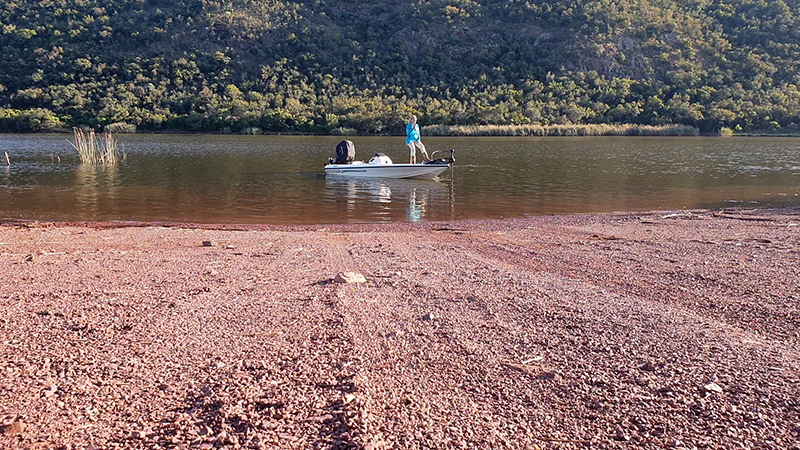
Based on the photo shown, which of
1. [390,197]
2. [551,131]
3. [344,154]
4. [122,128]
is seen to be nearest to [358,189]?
[390,197]

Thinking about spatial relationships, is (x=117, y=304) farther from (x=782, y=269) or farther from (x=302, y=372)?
(x=782, y=269)

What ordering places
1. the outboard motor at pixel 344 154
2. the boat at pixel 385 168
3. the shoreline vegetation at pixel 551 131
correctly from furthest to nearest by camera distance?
the shoreline vegetation at pixel 551 131, the outboard motor at pixel 344 154, the boat at pixel 385 168

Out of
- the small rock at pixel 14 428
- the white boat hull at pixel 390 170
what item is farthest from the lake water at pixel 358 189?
the small rock at pixel 14 428

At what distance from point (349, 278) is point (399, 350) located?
2620mm

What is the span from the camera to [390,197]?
70.3ft

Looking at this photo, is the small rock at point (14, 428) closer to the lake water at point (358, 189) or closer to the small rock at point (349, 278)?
the small rock at point (349, 278)

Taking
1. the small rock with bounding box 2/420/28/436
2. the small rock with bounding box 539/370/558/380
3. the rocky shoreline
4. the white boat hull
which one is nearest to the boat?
the white boat hull

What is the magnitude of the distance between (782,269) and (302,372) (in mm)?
7026

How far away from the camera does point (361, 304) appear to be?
6.75 m

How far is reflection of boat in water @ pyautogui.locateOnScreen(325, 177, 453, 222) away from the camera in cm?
1812

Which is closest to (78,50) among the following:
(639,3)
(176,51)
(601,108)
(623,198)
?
(176,51)

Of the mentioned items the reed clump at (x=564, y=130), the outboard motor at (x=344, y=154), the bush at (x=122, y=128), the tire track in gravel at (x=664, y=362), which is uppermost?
the bush at (x=122, y=128)

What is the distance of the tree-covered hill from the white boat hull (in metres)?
47.3

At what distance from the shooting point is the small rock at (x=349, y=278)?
306 inches
